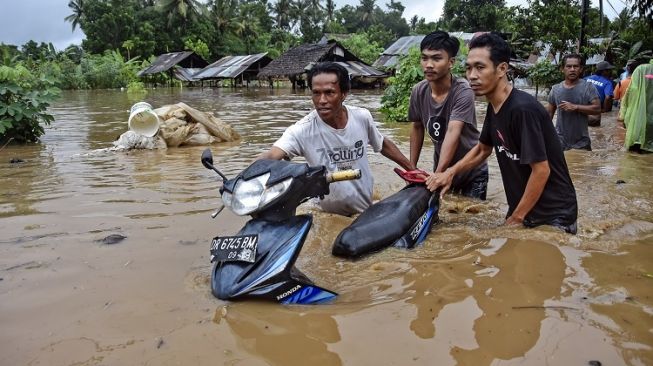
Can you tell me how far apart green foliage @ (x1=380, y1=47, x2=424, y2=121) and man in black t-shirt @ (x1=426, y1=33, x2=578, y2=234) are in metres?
9.02

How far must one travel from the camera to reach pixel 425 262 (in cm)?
278

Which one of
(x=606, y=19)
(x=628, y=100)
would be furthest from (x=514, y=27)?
(x=628, y=100)

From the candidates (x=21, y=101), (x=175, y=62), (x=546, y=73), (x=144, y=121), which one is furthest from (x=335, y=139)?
(x=175, y=62)

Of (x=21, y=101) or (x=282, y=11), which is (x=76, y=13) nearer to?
(x=282, y=11)

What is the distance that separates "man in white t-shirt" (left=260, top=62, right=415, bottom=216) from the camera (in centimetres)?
314

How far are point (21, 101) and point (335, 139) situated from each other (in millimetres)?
7569

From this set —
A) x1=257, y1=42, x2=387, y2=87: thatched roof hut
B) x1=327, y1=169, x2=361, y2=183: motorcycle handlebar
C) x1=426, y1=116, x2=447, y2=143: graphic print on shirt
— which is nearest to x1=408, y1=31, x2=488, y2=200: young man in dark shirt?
x1=426, y1=116, x2=447, y2=143: graphic print on shirt

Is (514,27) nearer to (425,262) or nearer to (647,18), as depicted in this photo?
(647,18)

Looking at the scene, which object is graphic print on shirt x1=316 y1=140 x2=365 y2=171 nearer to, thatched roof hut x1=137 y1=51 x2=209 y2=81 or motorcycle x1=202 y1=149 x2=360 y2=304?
motorcycle x1=202 y1=149 x2=360 y2=304

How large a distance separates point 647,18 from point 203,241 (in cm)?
1032

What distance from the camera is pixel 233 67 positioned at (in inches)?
1361

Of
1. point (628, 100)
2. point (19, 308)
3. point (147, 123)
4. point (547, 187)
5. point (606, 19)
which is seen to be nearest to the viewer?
point (19, 308)

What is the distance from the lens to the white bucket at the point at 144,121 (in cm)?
830

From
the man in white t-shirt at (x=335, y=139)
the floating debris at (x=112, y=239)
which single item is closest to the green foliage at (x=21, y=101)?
the floating debris at (x=112, y=239)
